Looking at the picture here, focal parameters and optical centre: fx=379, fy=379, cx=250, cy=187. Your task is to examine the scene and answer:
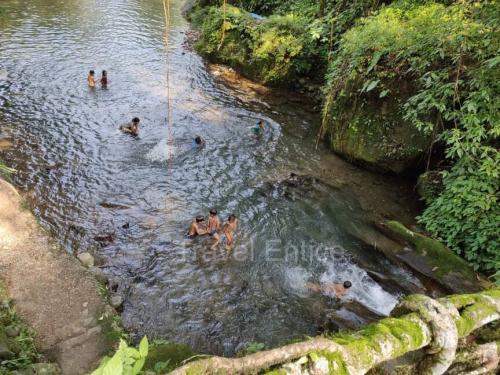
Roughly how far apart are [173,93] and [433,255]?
12682 millimetres

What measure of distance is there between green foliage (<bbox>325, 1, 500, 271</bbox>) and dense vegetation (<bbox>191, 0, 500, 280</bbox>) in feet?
0.08

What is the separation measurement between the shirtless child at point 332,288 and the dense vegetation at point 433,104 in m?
2.65

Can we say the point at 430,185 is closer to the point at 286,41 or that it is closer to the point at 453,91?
the point at 453,91

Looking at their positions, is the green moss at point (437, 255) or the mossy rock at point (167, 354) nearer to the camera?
the mossy rock at point (167, 354)

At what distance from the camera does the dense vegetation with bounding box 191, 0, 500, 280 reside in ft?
27.2

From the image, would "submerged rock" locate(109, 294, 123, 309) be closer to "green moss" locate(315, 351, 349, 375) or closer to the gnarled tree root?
the gnarled tree root

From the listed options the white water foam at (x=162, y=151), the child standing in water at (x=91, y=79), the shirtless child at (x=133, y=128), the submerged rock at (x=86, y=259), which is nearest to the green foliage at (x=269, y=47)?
the child standing in water at (x=91, y=79)

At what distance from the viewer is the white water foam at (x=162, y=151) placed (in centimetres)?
1233

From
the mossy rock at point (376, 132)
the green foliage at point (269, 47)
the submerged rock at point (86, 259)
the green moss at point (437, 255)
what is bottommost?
the submerged rock at point (86, 259)

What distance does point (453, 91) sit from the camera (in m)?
9.09

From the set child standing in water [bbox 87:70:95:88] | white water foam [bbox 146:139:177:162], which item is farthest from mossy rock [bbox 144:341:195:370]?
child standing in water [bbox 87:70:95:88]

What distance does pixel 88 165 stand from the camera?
11430 mm

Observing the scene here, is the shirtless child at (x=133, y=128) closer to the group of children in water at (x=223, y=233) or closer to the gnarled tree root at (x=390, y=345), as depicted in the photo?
the group of children in water at (x=223, y=233)

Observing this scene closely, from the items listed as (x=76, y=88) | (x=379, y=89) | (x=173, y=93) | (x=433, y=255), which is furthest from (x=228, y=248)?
(x=76, y=88)
